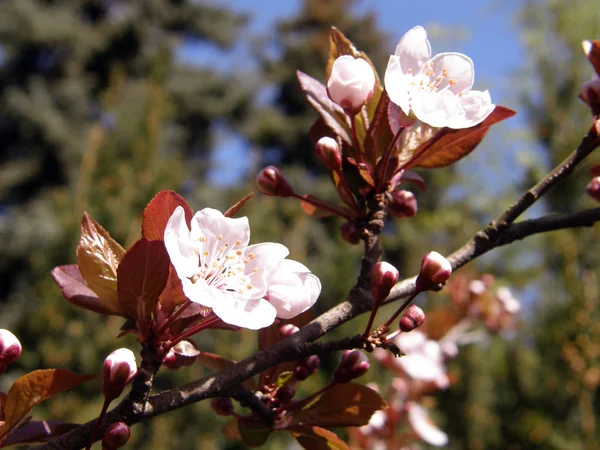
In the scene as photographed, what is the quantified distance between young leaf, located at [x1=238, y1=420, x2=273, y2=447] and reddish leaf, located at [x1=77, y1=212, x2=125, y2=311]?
21cm

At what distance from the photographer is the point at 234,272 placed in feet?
1.86

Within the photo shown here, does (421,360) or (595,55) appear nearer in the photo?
(595,55)

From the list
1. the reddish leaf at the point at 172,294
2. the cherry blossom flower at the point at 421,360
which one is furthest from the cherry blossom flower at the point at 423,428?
the reddish leaf at the point at 172,294

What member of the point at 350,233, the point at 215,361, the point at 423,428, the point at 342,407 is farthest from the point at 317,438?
the point at 423,428

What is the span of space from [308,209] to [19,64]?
8317 millimetres

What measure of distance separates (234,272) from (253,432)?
0.70 ft

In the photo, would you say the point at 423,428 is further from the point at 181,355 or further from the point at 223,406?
the point at 181,355

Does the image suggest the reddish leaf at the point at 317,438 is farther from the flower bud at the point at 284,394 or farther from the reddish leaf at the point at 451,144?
the reddish leaf at the point at 451,144

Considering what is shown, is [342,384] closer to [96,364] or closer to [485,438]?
[96,364]

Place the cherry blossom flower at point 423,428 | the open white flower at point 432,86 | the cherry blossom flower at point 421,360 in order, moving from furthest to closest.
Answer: the cherry blossom flower at point 421,360 → the cherry blossom flower at point 423,428 → the open white flower at point 432,86

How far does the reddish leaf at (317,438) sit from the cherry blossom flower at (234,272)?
0.54 feet

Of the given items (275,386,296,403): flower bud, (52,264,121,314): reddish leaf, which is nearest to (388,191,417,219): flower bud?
(275,386,296,403): flower bud

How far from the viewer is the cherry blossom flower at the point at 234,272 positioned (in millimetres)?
492

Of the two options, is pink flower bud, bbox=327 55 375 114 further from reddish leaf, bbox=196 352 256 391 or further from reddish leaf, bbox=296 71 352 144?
reddish leaf, bbox=196 352 256 391
